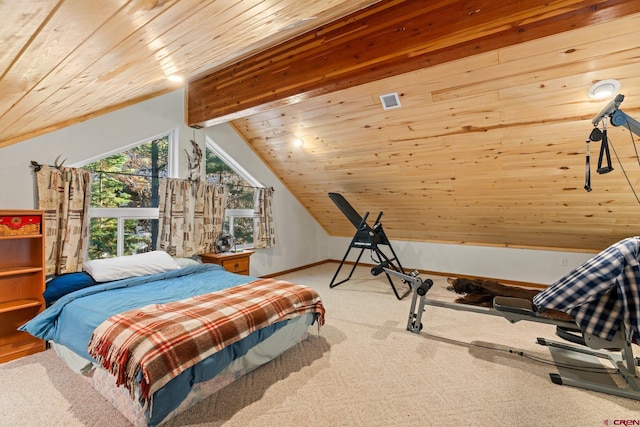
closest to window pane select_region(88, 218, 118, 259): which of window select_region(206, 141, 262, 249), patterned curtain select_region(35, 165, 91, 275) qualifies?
patterned curtain select_region(35, 165, 91, 275)

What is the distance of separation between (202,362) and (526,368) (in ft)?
7.72

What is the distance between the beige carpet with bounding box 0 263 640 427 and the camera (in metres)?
1.78

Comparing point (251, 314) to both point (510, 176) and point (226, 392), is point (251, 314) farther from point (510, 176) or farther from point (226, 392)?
point (510, 176)

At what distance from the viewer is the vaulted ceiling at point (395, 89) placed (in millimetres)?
1033

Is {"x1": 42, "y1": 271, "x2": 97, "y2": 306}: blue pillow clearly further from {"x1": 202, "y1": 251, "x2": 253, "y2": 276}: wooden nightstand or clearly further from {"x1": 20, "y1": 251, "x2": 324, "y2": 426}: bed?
{"x1": 202, "y1": 251, "x2": 253, "y2": 276}: wooden nightstand

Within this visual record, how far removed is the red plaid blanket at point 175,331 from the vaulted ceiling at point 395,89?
→ 128cm

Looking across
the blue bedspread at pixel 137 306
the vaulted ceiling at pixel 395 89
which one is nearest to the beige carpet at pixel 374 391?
the blue bedspread at pixel 137 306

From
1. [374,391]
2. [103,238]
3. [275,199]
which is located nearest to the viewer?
[374,391]

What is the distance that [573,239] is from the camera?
4191 mm

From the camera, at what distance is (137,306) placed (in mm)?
2139

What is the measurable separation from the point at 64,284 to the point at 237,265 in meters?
1.85

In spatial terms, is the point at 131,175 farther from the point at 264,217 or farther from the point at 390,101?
the point at 390,101

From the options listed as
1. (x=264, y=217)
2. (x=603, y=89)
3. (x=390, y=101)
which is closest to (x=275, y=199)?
(x=264, y=217)

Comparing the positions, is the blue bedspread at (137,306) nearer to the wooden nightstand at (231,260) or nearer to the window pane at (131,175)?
the wooden nightstand at (231,260)
